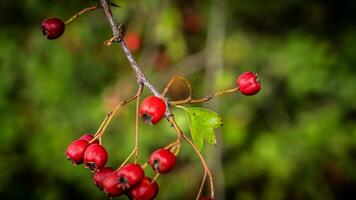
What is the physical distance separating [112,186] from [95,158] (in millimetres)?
126

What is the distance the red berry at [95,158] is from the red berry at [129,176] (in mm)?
117

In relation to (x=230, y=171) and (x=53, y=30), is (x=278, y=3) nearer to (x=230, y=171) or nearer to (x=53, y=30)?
(x=230, y=171)

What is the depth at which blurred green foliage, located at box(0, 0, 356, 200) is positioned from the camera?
4105mm

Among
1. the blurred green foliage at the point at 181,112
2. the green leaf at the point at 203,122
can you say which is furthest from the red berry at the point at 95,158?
the blurred green foliage at the point at 181,112

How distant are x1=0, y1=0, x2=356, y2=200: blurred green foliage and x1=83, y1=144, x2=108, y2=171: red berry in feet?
8.14

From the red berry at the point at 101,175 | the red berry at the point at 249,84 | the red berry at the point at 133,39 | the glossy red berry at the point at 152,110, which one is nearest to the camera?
the glossy red berry at the point at 152,110

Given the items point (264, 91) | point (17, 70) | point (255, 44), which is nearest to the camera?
point (17, 70)

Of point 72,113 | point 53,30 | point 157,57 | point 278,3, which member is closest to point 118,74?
point 157,57

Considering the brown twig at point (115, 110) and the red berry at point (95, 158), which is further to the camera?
the red berry at point (95, 158)

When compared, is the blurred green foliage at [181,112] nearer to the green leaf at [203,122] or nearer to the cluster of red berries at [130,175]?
the green leaf at [203,122]

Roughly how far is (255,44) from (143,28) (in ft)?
4.10

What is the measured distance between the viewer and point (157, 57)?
5250 mm

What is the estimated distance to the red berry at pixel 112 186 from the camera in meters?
1.25

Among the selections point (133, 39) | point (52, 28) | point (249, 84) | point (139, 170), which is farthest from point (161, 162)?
point (133, 39)
